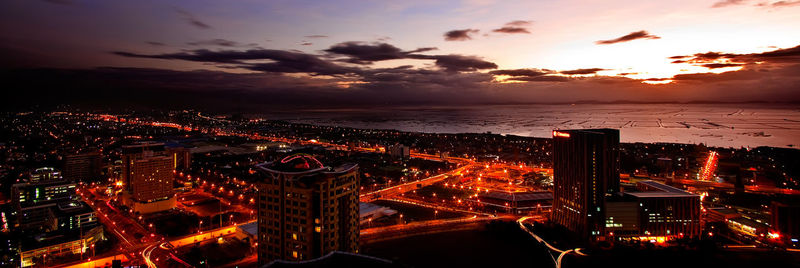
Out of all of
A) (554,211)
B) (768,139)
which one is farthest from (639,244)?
(768,139)

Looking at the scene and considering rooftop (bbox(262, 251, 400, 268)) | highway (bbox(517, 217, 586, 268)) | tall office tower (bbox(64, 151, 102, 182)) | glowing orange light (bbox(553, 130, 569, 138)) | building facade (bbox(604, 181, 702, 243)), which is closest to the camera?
rooftop (bbox(262, 251, 400, 268))

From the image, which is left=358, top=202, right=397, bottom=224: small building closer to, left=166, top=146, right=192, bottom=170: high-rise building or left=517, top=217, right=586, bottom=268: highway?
left=517, top=217, right=586, bottom=268: highway

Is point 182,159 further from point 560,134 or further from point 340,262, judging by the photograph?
point 340,262

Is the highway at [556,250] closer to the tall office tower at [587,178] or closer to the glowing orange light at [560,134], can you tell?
the tall office tower at [587,178]

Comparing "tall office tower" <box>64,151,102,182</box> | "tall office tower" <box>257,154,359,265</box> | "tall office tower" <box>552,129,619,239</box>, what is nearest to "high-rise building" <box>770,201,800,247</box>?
"tall office tower" <box>552,129,619,239</box>

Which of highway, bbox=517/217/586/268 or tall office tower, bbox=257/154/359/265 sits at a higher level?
tall office tower, bbox=257/154/359/265
